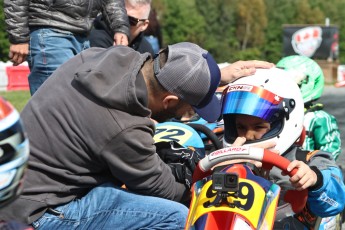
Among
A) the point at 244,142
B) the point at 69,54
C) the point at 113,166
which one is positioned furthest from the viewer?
the point at 69,54

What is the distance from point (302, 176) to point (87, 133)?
1.05 m

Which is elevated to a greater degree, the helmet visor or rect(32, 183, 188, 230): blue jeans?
the helmet visor

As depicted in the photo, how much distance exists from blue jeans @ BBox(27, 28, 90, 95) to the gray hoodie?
6.54 ft

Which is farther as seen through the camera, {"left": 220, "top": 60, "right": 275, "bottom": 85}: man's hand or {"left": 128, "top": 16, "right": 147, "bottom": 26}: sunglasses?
{"left": 128, "top": 16, "right": 147, "bottom": 26}: sunglasses

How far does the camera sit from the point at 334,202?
4.21m

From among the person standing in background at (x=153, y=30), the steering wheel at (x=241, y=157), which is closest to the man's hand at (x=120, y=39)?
the steering wheel at (x=241, y=157)

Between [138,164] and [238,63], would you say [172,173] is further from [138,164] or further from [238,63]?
[238,63]

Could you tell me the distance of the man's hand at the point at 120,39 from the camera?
6250mm

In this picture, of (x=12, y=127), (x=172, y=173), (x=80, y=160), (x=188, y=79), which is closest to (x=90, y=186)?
(x=80, y=160)

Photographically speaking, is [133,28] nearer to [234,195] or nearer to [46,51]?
[46,51]

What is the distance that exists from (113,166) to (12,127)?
3.51 ft

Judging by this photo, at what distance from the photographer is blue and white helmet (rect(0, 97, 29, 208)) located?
2.61m

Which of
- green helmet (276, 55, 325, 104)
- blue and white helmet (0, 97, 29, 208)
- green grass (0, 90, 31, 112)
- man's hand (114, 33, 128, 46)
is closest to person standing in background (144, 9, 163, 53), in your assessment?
green grass (0, 90, 31, 112)

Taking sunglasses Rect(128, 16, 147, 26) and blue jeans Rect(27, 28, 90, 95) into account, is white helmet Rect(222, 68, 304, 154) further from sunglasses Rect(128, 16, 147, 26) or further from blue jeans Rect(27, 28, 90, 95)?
sunglasses Rect(128, 16, 147, 26)
